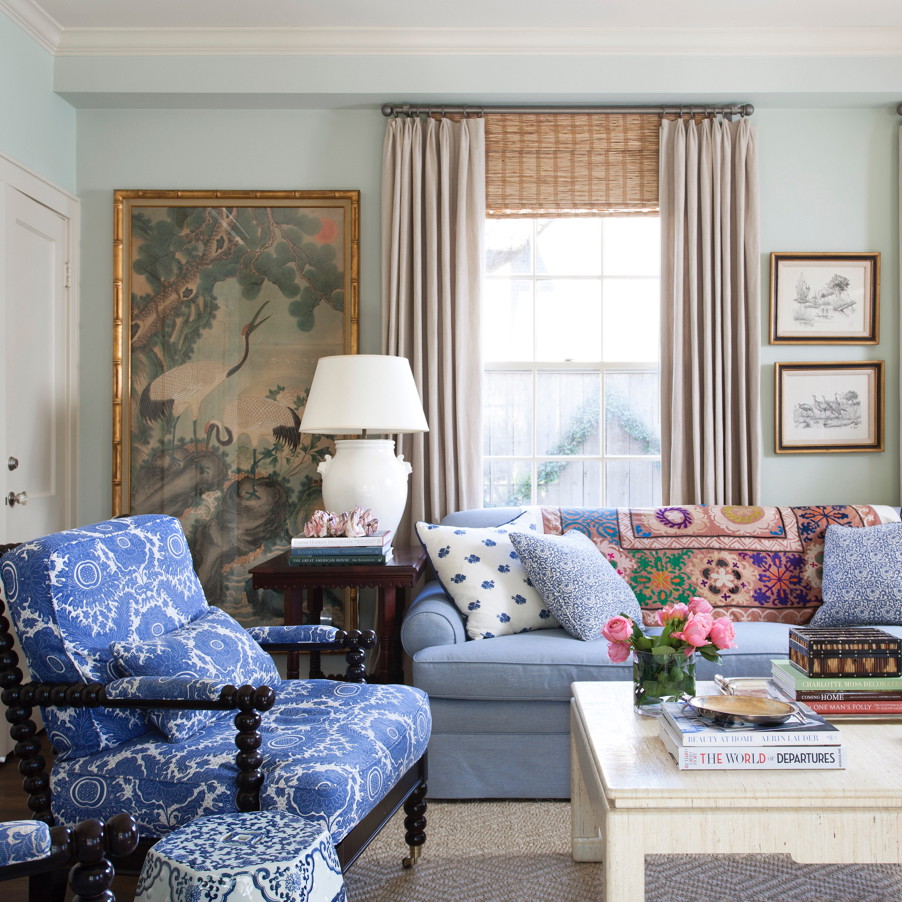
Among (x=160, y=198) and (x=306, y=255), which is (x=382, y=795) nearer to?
(x=306, y=255)

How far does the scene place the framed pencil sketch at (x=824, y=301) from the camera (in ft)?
11.6

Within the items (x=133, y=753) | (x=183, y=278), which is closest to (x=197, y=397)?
(x=183, y=278)

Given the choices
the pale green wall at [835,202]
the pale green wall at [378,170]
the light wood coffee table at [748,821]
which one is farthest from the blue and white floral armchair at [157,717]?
the pale green wall at [835,202]

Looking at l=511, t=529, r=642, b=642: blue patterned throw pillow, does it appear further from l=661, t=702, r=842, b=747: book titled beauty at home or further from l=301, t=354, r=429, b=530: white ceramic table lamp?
l=661, t=702, r=842, b=747: book titled beauty at home

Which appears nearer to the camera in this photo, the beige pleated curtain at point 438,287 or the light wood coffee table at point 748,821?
the light wood coffee table at point 748,821

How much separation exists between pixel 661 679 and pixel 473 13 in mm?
2558

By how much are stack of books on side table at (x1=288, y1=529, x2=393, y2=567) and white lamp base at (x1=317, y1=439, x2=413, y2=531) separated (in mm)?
227

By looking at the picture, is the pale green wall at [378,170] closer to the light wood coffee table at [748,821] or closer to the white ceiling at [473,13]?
the white ceiling at [473,13]

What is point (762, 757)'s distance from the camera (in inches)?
61.5

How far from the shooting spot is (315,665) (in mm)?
2893

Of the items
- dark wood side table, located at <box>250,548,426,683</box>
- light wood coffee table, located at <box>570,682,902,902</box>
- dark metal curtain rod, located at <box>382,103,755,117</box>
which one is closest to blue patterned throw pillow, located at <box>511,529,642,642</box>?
dark wood side table, located at <box>250,548,426,683</box>

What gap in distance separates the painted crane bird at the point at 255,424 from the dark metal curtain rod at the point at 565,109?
132cm

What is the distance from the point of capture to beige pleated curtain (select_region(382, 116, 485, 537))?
346 cm

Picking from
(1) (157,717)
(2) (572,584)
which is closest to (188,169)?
(2) (572,584)
